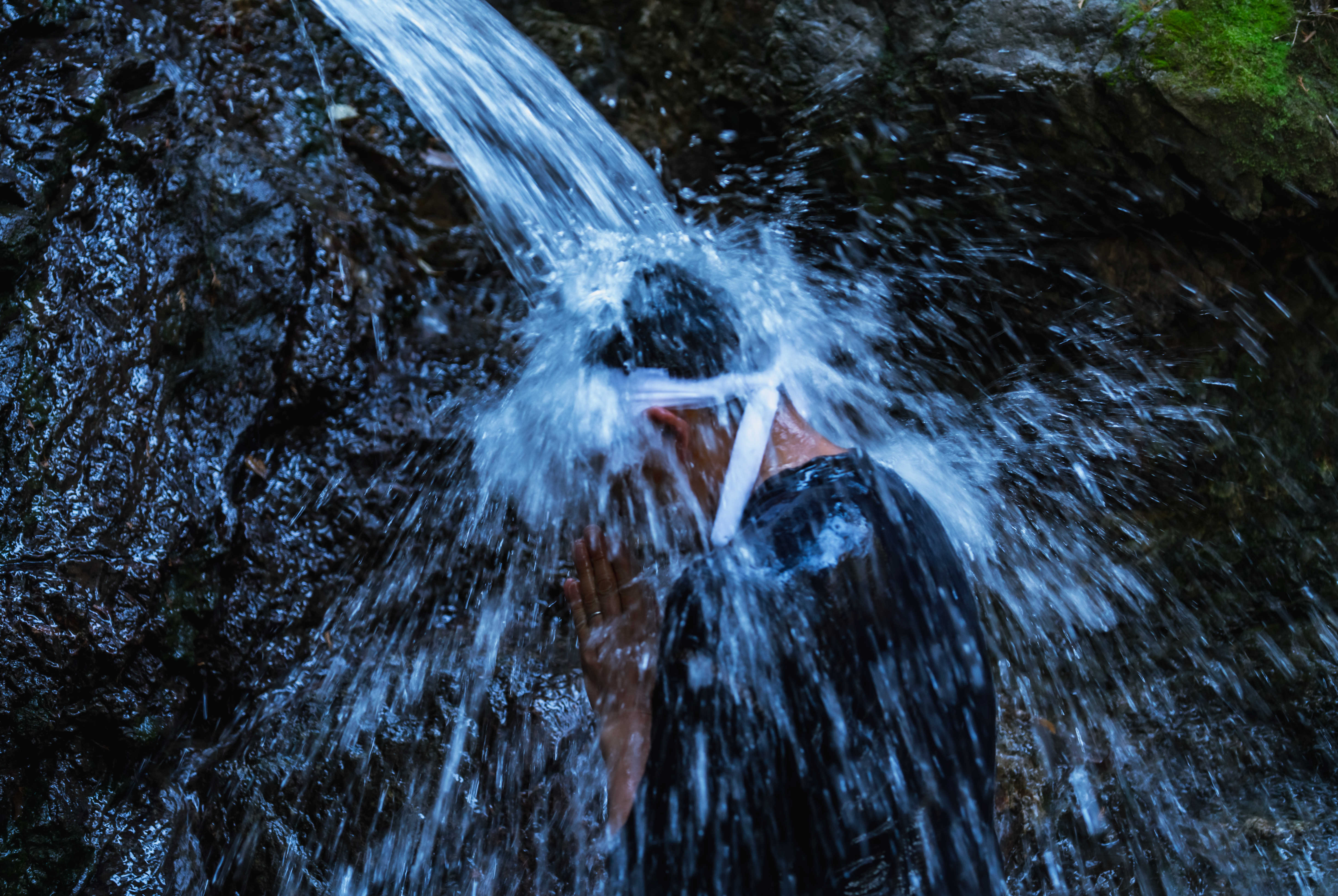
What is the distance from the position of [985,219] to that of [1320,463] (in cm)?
157

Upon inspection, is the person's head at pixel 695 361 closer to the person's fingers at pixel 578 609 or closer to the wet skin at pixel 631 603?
the wet skin at pixel 631 603

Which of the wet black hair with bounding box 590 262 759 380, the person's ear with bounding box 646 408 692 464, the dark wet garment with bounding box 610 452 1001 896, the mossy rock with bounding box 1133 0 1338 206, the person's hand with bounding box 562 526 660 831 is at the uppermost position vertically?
the mossy rock with bounding box 1133 0 1338 206

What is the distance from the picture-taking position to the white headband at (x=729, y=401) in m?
2.12

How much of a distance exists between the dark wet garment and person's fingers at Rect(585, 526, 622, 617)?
0.49m

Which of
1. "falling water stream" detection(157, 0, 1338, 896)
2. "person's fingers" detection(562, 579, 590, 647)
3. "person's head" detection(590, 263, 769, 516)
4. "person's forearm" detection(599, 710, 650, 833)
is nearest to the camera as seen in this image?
"person's forearm" detection(599, 710, 650, 833)

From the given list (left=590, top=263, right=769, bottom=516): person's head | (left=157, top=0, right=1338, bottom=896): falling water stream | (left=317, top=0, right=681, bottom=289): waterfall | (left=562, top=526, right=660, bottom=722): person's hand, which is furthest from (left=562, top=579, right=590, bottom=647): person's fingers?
(left=317, top=0, right=681, bottom=289): waterfall

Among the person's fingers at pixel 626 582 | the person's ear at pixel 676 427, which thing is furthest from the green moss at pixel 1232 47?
the person's fingers at pixel 626 582

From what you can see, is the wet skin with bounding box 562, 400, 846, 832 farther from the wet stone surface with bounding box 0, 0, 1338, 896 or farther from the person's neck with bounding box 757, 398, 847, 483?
the wet stone surface with bounding box 0, 0, 1338, 896

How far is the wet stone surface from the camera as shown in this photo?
284 centimetres

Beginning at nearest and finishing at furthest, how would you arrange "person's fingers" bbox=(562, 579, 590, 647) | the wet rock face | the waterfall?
"person's fingers" bbox=(562, 579, 590, 647), the wet rock face, the waterfall

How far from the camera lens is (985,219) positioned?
3566mm

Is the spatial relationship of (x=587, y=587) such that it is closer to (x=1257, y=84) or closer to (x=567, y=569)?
(x=567, y=569)

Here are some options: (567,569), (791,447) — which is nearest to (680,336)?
(791,447)

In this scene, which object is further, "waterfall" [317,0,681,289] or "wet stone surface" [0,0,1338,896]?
"waterfall" [317,0,681,289]
